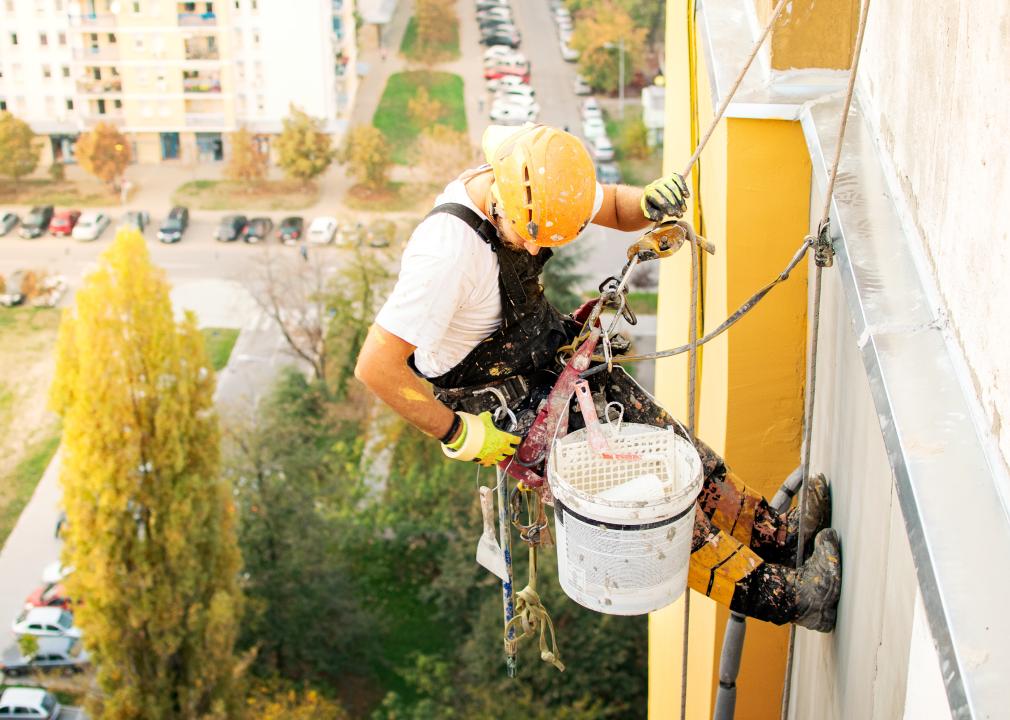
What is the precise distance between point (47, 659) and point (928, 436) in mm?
17518

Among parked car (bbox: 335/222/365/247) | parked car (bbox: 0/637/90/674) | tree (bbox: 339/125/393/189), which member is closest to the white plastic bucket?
parked car (bbox: 0/637/90/674)

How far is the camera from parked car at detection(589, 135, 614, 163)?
99.9ft

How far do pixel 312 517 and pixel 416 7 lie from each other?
23.5m

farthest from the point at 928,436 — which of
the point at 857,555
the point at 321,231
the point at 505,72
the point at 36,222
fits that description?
the point at 505,72

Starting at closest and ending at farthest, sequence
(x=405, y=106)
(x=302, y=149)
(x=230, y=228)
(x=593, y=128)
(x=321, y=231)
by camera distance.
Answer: (x=321, y=231) < (x=230, y=228) < (x=302, y=149) < (x=593, y=128) < (x=405, y=106)

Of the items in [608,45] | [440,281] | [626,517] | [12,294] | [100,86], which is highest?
[440,281]

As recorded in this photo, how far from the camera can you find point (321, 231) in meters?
28.2

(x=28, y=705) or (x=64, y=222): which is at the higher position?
(x=64, y=222)

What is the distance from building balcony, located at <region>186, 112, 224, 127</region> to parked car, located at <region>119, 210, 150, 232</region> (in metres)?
2.66

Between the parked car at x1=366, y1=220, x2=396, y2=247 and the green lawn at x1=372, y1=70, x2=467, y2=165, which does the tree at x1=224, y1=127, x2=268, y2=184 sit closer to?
the green lawn at x1=372, y1=70, x2=467, y2=165

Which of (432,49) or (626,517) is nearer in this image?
(626,517)

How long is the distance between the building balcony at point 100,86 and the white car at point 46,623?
52.7 feet

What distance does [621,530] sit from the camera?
9.32 feet

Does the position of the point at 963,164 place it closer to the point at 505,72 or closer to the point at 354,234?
the point at 354,234
